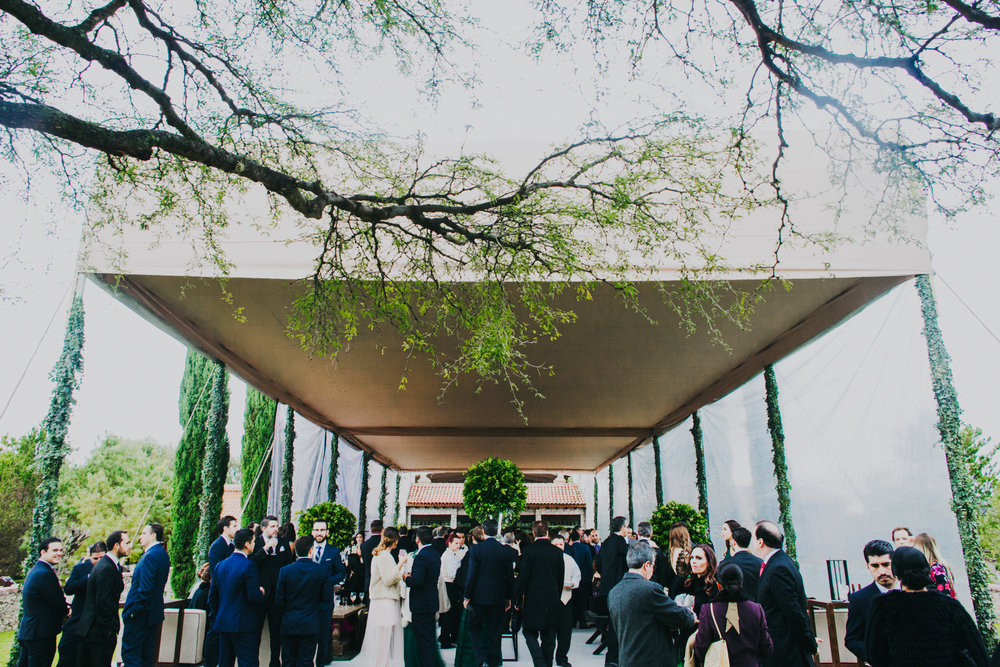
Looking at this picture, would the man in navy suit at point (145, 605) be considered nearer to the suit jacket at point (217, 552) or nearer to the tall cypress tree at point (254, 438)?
the suit jacket at point (217, 552)

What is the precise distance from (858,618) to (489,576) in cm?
319

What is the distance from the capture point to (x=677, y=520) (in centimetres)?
940

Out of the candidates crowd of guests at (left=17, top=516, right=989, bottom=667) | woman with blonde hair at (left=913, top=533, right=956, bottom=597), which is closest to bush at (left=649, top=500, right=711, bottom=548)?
crowd of guests at (left=17, top=516, right=989, bottom=667)

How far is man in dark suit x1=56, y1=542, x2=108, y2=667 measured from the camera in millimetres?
4344

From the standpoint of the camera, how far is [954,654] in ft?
8.13

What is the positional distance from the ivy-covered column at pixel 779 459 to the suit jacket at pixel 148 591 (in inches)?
271

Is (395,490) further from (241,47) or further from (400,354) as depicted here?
(241,47)

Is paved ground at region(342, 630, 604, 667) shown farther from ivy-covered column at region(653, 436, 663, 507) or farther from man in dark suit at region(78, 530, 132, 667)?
ivy-covered column at region(653, 436, 663, 507)

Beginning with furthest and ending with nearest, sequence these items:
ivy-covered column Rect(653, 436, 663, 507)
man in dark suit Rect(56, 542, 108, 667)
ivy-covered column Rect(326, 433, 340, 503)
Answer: ivy-covered column Rect(326, 433, 340, 503) → ivy-covered column Rect(653, 436, 663, 507) → man in dark suit Rect(56, 542, 108, 667)

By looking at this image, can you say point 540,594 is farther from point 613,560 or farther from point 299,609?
point 299,609

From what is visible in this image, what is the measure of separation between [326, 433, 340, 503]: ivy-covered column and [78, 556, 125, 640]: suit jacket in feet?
34.2

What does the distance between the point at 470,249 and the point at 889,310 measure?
4.27 m

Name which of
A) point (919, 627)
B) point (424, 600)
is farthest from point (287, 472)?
point (919, 627)

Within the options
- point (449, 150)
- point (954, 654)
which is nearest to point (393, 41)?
point (449, 150)
